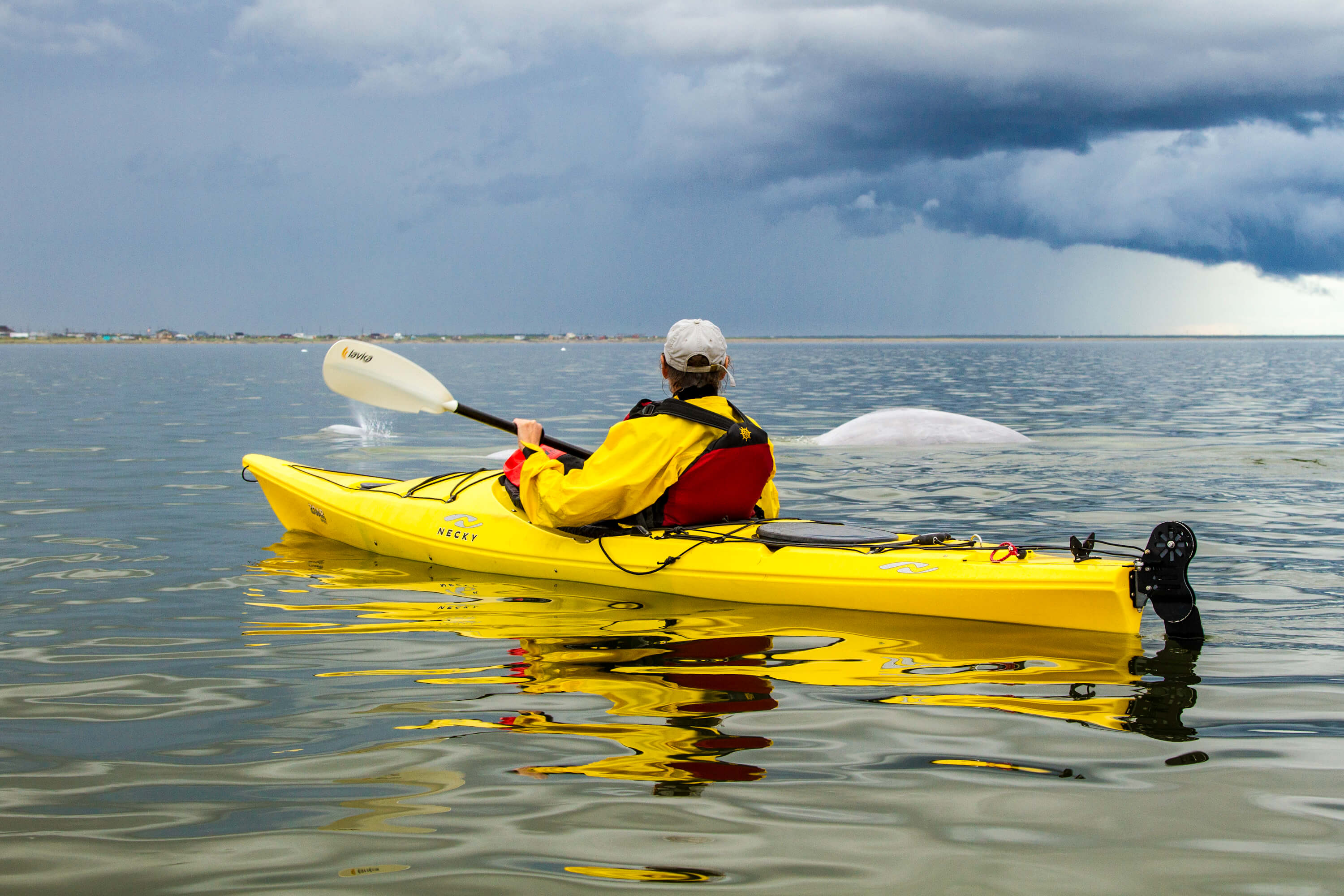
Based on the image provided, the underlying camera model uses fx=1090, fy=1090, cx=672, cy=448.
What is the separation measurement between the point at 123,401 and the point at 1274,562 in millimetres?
24306

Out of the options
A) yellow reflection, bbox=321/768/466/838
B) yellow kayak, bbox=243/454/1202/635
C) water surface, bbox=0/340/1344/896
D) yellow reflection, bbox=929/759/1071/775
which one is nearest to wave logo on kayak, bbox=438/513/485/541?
yellow kayak, bbox=243/454/1202/635

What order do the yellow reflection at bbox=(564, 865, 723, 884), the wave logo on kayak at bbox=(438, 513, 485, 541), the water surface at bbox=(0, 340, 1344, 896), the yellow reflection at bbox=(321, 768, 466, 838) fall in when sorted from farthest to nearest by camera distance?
the wave logo on kayak at bbox=(438, 513, 485, 541)
the yellow reflection at bbox=(321, 768, 466, 838)
the water surface at bbox=(0, 340, 1344, 896)
the yellow reflection at bbox=(564, 865, 723, 884)

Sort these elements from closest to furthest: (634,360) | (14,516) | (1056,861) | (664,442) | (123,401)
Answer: (1056,861) → (664,442) → (14,516) → (123,401) → (634,360)

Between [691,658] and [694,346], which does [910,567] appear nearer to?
[691,658]

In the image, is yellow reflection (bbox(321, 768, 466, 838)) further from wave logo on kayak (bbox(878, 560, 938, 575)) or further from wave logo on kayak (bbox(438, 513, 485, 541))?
wave logo on kayak (bbox(438, 513, 485, 541))

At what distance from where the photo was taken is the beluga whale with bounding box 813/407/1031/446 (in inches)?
545

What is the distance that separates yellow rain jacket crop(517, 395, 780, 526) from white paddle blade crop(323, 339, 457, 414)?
2157mm

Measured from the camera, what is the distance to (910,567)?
5.31 m

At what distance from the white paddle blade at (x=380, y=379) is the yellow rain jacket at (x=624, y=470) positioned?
2.16 m

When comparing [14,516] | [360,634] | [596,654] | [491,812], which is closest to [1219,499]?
[596,654]

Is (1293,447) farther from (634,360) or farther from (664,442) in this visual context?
(634,360)

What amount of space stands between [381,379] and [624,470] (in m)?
2.99

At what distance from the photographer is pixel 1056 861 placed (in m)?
2.73

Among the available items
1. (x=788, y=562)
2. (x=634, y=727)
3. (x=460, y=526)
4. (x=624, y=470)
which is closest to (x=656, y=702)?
(x=634, y=727)
